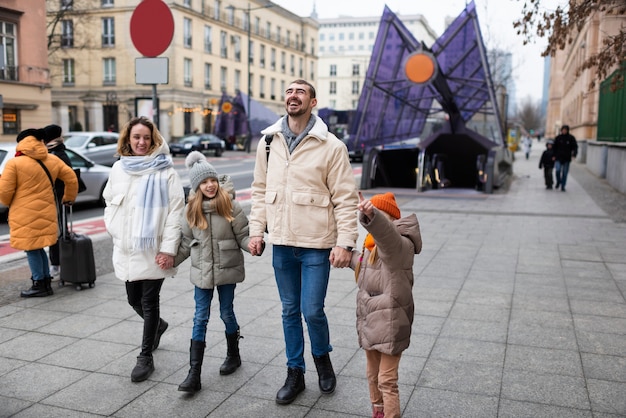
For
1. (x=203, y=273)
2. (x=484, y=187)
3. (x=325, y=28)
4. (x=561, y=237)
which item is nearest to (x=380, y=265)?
(x=203, y=273)

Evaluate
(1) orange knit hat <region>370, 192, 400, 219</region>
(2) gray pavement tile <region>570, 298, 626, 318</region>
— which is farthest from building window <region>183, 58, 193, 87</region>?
(1) orange knit hat <region>370, 192, 400, 219</region>

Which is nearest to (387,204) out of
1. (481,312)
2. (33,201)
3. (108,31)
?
(481,312)

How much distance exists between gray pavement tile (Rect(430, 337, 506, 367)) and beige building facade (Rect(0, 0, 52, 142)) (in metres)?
28.2

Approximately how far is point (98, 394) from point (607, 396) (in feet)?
10.3

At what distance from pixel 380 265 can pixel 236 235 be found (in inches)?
46.8

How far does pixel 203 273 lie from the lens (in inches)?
160

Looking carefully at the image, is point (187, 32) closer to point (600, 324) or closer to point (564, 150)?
point (564, 150)

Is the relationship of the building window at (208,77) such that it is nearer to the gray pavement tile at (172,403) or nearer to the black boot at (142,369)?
the black boot at (142,369)

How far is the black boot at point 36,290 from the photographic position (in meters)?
6.19

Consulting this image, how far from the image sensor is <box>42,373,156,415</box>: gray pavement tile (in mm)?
3750

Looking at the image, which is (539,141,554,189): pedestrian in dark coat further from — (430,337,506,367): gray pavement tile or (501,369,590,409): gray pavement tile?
(501,369,590,409): gray pavement tile

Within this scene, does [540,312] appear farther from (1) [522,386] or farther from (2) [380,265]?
(2) [380,265]

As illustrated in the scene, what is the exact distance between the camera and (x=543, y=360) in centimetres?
452

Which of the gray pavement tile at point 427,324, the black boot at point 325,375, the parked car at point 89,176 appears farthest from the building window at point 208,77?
the black boot at point 325,375
